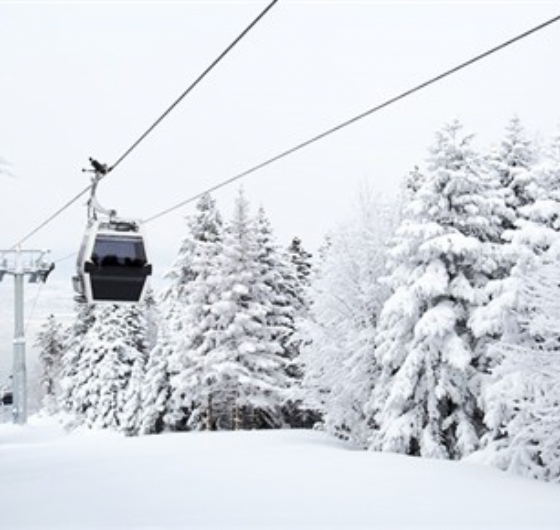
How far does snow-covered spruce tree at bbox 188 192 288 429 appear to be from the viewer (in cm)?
3228

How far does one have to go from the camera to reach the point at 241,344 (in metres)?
32.4

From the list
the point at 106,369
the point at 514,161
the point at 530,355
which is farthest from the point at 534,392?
the point at 106,369

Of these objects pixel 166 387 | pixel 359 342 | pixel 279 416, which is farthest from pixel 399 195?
pixel 166 387

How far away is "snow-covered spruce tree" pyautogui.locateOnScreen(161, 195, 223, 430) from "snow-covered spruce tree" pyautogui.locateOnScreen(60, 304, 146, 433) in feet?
35.5

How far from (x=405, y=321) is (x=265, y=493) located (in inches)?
479

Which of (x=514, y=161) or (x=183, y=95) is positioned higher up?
(x=514, y=161)

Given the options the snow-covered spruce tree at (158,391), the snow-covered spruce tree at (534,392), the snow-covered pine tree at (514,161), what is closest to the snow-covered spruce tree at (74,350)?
the snow-covered spruce tree at (158,391)

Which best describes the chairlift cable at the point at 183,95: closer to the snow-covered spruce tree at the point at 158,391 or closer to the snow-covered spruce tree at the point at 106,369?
the snow-covered spruce tree at the point at 158,391

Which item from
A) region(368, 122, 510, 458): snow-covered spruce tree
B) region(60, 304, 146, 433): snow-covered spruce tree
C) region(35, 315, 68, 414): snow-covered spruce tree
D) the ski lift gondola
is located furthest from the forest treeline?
region(35, 315, 68, 414): snow-covered spruce tree

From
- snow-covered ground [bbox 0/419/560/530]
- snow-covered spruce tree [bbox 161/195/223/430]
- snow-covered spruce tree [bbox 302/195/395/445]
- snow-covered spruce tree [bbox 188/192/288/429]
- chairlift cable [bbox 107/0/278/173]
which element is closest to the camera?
chairlift cable [bbox 107/0/278/173]

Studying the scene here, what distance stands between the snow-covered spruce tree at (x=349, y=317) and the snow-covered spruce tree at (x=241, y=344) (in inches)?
209

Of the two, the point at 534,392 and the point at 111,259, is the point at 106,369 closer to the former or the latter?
the point at 111,259

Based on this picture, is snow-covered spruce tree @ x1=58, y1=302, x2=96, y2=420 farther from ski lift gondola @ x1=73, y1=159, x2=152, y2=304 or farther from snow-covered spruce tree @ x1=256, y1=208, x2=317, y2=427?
ski lift gondola @ x1=73, y1=159, x2=152, y2=304

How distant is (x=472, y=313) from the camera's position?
20203 mm
